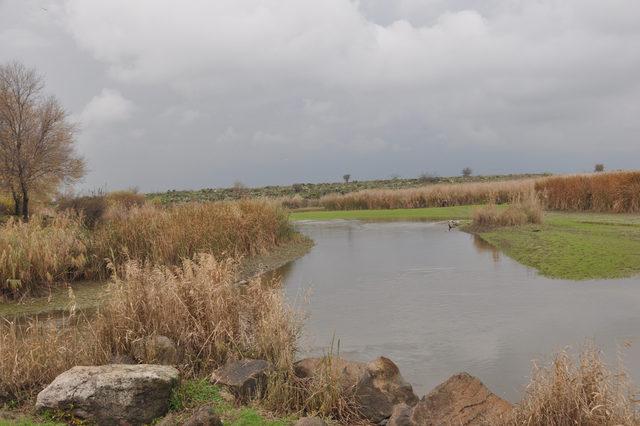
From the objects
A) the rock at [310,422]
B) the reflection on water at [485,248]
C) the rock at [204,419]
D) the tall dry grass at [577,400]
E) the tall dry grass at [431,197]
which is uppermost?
the tall dry grass at [431,197]

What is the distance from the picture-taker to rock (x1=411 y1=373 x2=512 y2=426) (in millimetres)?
4508

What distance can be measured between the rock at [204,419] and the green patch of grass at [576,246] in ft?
29.1

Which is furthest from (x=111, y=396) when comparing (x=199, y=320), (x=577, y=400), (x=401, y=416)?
(x=577, y=400)

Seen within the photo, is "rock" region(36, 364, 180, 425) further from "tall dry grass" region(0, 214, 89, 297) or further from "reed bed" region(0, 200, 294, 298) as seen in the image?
"tall dry grass" region(0, 214, 89, 297)

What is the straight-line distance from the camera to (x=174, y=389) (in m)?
5.23

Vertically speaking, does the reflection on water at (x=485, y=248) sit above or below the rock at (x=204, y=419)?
above

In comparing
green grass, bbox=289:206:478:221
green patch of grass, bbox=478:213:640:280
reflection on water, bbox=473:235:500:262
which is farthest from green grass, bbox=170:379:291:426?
green grass, bbox=289:206:478:221

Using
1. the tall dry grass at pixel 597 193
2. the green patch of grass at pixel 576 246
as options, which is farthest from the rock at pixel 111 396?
the tall dry grass at pixel 597 193

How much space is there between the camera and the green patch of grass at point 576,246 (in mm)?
11750

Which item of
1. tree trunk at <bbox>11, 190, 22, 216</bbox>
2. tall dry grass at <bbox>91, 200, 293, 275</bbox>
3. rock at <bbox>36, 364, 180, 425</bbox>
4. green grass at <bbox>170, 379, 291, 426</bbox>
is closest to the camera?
green grass at <bbox>170, 379, 291, 426</bbox>

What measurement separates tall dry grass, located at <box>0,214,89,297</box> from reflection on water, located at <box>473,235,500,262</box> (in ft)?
32.7

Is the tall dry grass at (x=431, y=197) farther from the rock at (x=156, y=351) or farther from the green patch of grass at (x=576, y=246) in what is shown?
the rock at (x=156, y=351)

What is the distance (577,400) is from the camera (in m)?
4.02

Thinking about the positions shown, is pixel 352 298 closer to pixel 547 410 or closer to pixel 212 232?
pixel 212 232
